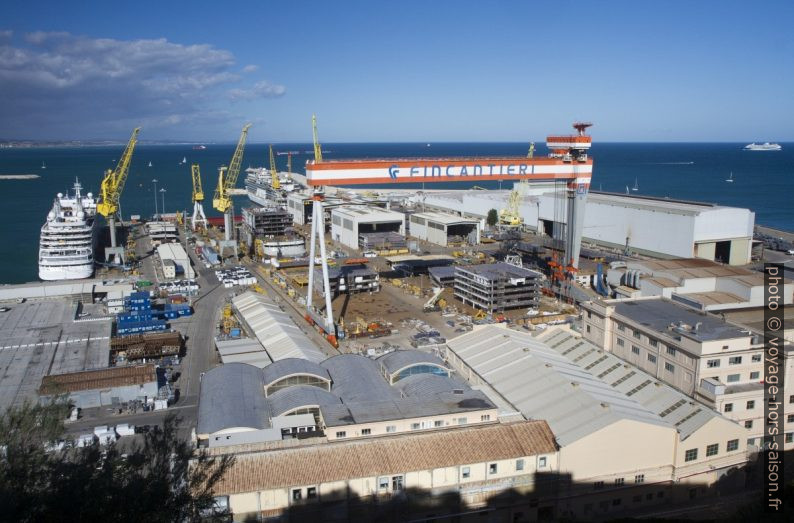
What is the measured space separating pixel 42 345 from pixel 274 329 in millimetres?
8203

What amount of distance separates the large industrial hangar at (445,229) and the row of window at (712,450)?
96.6 ft

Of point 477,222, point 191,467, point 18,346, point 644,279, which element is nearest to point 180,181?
point 477,222

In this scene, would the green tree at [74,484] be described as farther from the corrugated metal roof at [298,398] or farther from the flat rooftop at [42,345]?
the flat rooftop at [42,345]

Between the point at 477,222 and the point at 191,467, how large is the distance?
34470mm

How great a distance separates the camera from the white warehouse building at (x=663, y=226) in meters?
34.4

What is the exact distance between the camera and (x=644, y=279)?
2450cm

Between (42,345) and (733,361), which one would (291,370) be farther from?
(733,361)

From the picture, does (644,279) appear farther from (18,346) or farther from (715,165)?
(715,165)

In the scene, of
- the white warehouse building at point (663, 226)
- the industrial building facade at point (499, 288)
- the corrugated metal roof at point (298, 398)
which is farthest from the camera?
the white warehouse building at point (663, 226)

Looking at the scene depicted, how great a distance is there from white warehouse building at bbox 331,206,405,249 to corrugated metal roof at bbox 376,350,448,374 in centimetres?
2480

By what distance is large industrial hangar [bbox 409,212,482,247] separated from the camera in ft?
141

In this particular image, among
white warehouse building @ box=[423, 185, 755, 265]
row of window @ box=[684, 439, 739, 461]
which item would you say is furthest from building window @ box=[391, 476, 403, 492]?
white warehouse building @ box=[423, 185, 755, 265]

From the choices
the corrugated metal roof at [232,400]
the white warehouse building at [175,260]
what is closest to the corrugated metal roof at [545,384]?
the corrugated metal roof at [232,400]

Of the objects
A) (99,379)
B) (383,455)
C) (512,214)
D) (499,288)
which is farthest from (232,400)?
(512,214)
